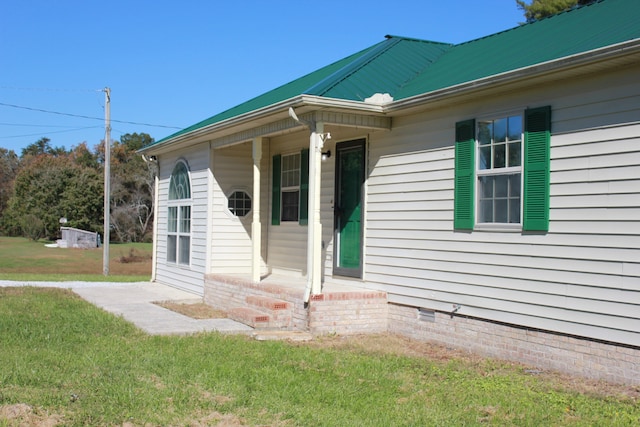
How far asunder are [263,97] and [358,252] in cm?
500

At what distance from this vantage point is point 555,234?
274 inches

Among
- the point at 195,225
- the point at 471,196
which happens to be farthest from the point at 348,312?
the point at 195,225

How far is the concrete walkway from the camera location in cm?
920

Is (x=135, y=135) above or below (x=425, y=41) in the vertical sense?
above

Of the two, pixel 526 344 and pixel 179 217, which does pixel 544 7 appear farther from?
pixel 526 344

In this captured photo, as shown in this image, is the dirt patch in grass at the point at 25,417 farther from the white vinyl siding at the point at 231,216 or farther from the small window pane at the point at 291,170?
the white vinyl siding at the point at 231,216

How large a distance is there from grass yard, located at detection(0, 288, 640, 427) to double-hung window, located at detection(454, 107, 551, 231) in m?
1.70

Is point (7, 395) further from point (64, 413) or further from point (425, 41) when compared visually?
point (425, 41)

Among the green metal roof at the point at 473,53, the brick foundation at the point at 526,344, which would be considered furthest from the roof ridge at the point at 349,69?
the brick foundation at the point at 526,344

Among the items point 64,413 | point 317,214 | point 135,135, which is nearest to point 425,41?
point 317,214

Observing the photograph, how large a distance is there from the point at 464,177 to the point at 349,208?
2.69m

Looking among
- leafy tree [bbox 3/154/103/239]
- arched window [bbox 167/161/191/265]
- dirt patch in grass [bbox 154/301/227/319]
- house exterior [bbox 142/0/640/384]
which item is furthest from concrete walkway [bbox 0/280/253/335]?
leafy tree [bbox 3/154/103/239]

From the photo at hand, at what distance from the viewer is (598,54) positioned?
20.2 ft

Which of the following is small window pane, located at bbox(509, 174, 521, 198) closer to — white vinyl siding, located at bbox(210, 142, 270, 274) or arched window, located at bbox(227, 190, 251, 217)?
white vinyl siding, located at bbox(210, 142, 270, 274)
